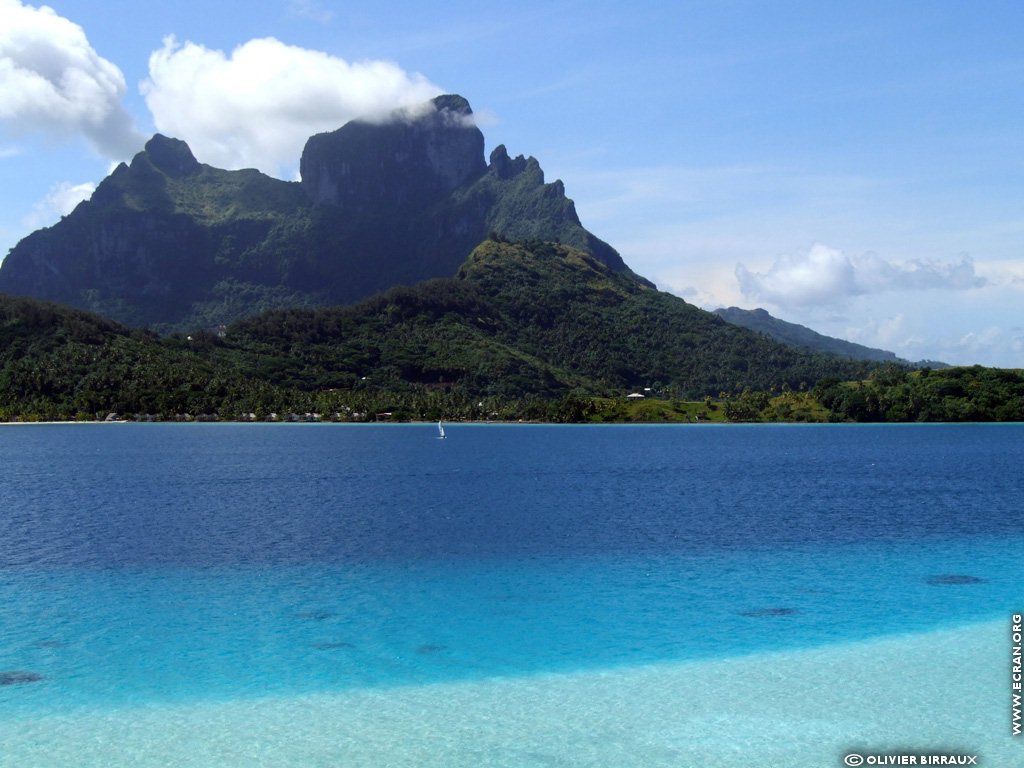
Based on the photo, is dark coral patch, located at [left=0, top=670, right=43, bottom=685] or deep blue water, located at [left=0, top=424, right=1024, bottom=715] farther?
deep blue water, located at [left=0, top=424, right=1024, bottom=715]

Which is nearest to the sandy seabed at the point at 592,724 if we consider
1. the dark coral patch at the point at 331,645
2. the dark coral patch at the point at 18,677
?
the dark coral patch at the point at 18,677

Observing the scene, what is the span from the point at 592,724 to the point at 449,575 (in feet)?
73.7

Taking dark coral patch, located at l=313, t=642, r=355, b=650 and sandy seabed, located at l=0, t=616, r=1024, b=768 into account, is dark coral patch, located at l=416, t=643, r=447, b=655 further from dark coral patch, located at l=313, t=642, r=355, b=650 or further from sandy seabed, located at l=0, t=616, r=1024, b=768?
sandy seabed, located at l=0, t=616, r=1024, b=768

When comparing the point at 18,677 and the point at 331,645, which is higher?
the point at 331,645

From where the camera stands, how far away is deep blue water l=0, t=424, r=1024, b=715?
102 ft

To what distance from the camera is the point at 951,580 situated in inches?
1759

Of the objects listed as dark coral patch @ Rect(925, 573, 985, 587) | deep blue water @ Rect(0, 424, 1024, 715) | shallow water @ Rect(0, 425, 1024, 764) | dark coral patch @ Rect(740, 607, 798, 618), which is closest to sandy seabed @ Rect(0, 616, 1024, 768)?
shallow water @ Rect(0, 425, 1024, 764)

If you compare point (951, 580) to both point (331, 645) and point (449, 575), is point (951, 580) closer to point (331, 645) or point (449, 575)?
point (449, 575)

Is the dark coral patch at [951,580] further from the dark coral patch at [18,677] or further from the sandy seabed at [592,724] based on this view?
the dark coral patch at [18,677]

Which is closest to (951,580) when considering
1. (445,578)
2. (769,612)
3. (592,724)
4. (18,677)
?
(769,612)

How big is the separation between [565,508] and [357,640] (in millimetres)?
46298

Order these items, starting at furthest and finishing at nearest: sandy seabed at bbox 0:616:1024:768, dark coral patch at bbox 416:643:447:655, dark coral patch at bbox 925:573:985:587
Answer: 1. dark coral patch at bbox 925:573:985:587
2. dark coral patch at bbox 416:643:447:655
3. sandy seabed at bbox 0:616:1024:768

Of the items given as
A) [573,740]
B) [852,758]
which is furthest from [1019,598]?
[573,740]

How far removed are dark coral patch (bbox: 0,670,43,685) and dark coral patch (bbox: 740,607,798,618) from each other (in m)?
27.9
